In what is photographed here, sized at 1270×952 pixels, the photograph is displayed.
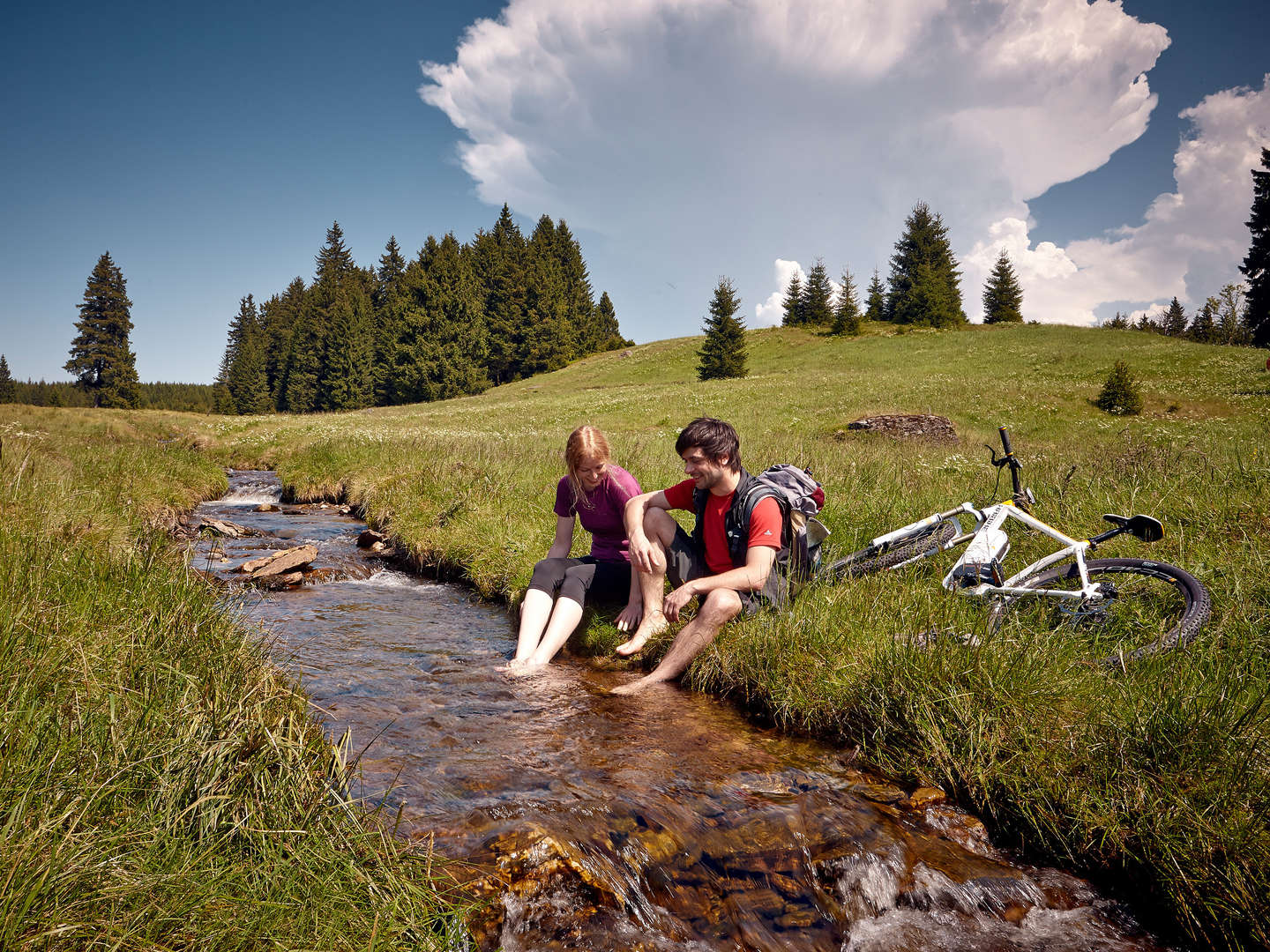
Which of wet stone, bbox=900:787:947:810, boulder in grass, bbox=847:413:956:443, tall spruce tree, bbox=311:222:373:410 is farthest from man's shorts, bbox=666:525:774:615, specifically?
tall spruce tree, bbox=311:222:373:410

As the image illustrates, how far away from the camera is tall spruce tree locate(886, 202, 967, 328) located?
58.8 metres

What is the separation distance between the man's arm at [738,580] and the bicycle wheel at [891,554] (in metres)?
0.81

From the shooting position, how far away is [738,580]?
4.45 meters

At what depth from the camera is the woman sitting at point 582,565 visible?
5.07 m

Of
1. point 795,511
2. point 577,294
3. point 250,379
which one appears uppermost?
point 577,294

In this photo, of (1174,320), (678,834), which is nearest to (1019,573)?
(678,834)

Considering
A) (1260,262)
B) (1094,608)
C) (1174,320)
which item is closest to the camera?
(1094,608)

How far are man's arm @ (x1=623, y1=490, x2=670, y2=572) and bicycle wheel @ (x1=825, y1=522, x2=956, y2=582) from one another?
1.41m

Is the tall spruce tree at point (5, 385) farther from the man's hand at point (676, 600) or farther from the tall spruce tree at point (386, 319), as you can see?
the man's hand at point (676, 600)

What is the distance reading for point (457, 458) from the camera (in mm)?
12219

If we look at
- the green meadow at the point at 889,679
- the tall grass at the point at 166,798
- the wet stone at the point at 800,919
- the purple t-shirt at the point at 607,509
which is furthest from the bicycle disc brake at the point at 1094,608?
the tall grass at the point at 166,798

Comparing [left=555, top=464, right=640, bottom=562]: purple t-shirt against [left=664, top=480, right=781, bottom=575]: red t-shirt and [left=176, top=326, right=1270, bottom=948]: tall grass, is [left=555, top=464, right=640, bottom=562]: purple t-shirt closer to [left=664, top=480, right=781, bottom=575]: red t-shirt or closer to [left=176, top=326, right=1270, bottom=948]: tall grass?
[left=664, top=480, right=781, bottom=575]: red t-shirt

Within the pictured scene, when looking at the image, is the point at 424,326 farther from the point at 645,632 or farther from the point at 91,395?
the point at 645,632

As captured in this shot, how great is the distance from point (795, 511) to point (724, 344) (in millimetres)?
41218
